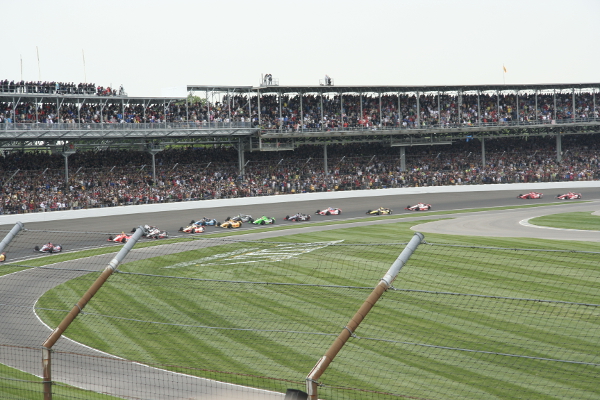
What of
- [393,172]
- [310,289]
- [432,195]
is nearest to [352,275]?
[310,289]

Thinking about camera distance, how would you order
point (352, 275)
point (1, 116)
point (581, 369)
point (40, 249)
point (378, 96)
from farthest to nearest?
point (378, 96)
point (1, 116)
point (40, 249)
point (352, 275)
point (581, 369)

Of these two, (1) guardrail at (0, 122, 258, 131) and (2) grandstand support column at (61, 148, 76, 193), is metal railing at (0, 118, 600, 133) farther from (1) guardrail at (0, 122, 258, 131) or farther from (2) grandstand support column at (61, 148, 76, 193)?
(2) grandstand support column at (61, 148, 76, 193)

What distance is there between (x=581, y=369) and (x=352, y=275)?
8814mm

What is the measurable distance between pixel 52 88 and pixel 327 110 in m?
25.0

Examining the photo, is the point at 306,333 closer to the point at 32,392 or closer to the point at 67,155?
the point at 32,392

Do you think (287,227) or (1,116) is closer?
(287,227)

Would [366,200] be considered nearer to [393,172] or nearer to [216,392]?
[393,172]

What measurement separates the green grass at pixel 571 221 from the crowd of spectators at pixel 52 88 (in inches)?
1322

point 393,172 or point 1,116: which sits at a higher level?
point 1,116

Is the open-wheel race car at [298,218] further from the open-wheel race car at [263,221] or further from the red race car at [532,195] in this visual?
the red race car at [532,195]

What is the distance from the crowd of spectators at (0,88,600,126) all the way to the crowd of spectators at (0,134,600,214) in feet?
8.68

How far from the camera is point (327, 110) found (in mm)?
58688

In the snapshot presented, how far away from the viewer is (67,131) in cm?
4359

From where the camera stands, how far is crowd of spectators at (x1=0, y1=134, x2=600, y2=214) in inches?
1697
